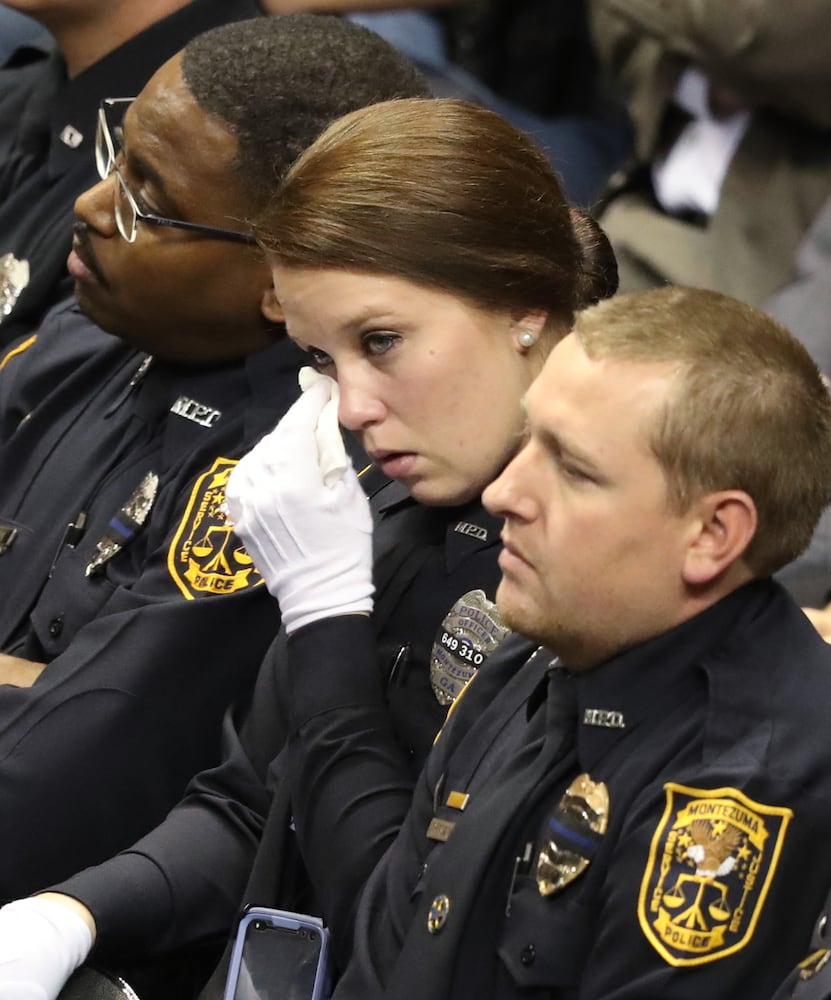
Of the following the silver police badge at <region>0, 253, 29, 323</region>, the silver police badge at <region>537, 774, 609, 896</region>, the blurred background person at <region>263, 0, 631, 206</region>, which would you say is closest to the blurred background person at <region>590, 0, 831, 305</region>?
the blurred background person at <region>263, 0, 631, 206</region>

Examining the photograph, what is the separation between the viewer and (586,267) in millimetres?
1814

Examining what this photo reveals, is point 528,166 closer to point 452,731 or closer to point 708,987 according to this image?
point 452,731

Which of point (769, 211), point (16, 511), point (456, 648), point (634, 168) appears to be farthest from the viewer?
point (634, 168)

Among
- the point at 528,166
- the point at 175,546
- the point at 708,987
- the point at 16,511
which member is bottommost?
the point at 16,511

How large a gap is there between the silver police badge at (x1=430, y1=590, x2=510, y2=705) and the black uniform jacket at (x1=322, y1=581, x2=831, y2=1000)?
0.55 feet

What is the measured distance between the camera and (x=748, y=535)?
1356 millimetres

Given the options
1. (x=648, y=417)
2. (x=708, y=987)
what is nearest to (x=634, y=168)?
(x=648, y=417)

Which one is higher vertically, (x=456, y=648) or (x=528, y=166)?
(x=528, y=166)

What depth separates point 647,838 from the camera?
132cm

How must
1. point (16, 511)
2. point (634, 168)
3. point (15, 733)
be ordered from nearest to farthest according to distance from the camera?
1. point (15, 733)
2. point (16, 511)
3. point (634, 168)

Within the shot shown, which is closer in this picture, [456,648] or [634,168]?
[456,648]

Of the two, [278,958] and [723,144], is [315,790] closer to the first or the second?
[278,958]

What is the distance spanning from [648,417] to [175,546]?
90cm

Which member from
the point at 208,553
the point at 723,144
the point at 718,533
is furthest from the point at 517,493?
the point at 723,144
